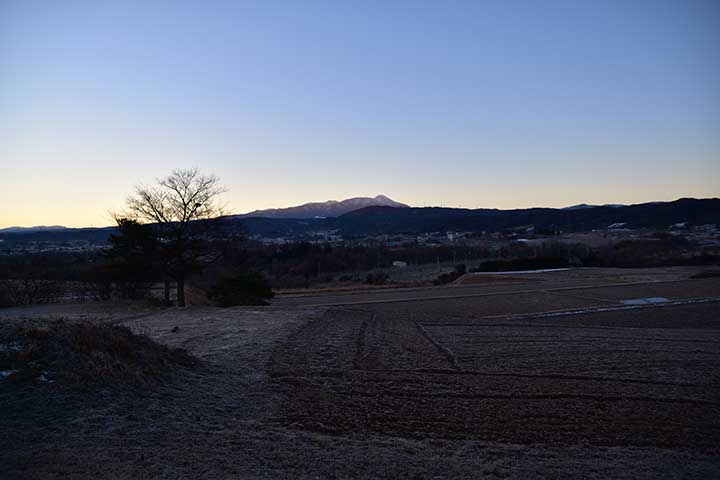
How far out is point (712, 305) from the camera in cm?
3161

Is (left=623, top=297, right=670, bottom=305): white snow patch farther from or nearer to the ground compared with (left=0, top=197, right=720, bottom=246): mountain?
nearer to the ground

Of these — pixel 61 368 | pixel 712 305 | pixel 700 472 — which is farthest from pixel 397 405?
pixel 712 305

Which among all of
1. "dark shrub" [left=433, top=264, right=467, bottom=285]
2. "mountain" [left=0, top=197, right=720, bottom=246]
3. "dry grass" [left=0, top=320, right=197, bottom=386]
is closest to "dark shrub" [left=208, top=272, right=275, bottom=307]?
"dry grass" [left=0, top=320, right=197, bottom=386]

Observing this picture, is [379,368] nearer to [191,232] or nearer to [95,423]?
[95,423]

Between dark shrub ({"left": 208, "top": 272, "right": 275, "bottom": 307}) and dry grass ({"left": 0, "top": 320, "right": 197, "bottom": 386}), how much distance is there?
19.1 meters

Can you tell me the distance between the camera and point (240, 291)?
3142 centimetres

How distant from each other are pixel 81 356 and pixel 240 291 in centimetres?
2206

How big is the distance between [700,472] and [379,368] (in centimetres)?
706

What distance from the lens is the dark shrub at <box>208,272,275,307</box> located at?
100 ft

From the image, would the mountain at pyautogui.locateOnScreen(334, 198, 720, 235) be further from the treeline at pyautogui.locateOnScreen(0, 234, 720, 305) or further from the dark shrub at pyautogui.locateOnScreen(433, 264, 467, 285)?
the dark shrub at pyautogui.locateOnScreen(433, 264, 467, 285)

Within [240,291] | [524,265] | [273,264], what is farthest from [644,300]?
[273,264]

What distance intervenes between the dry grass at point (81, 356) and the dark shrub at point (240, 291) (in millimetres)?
19116

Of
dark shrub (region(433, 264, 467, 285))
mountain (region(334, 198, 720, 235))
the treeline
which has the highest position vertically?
mountain (region(334, 198, 720, 235))

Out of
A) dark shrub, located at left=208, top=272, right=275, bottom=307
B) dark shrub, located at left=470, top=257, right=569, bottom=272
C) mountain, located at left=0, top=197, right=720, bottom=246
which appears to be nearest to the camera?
dark shrub, located at left=208, top=272, right=275, bottom=307
